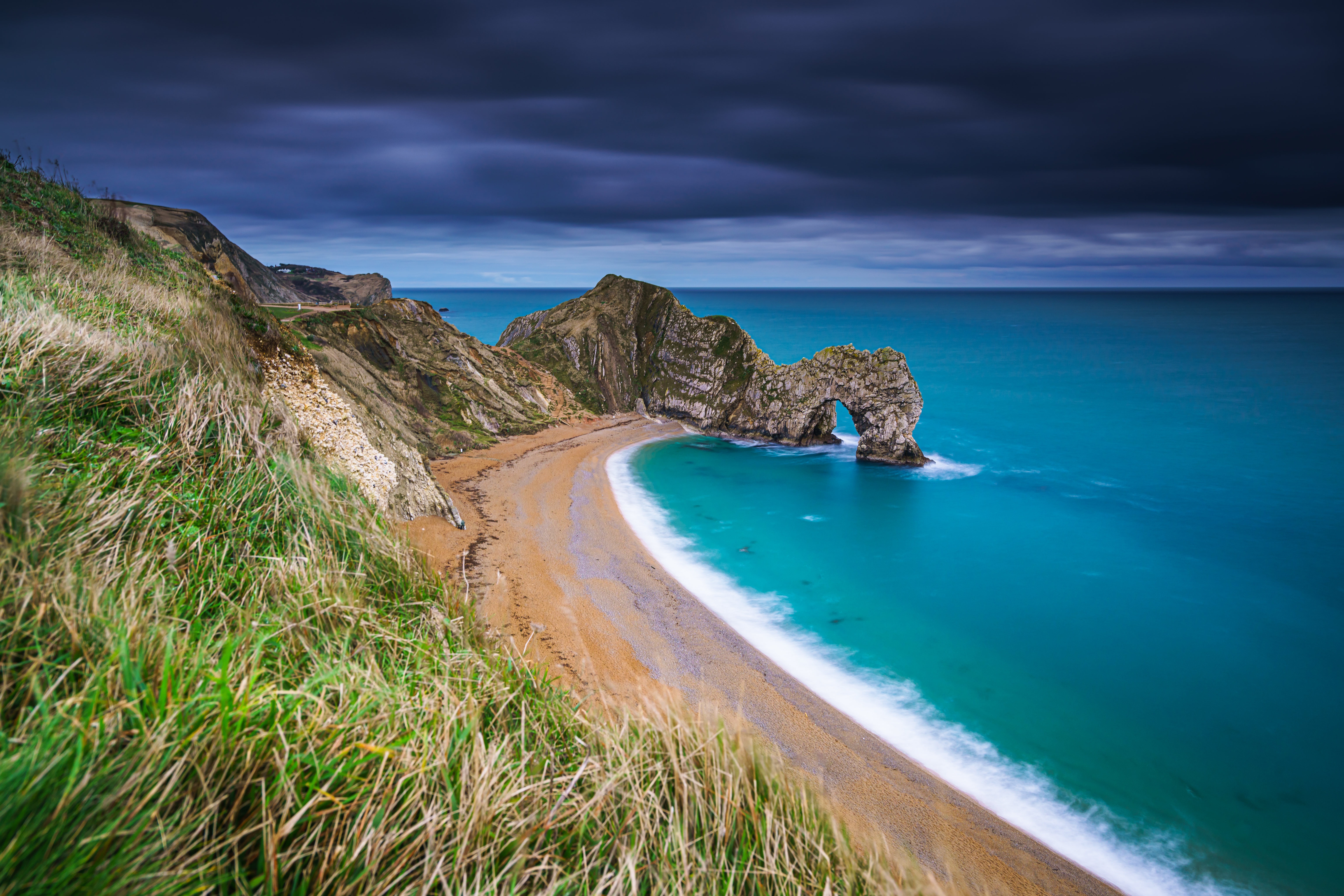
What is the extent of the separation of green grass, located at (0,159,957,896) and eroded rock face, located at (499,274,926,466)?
35.8 m

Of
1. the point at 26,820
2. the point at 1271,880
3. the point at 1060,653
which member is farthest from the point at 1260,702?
the point at 26,820

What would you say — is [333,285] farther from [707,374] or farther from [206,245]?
[707,374]

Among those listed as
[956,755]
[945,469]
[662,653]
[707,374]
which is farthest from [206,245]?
[956,755]

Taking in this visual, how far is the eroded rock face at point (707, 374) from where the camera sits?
126 feet

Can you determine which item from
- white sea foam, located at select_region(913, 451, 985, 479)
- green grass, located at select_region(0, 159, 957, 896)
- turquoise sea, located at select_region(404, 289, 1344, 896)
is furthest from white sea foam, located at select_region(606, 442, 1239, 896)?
white sea foam, located at select_region(913, 451, 985, 479)

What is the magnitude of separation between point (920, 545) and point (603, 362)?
105 ft

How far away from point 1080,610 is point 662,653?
1576cm

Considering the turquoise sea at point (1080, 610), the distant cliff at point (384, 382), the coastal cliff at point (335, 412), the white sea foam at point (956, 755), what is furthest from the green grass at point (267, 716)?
the turquoise sea at point (1080, 610)

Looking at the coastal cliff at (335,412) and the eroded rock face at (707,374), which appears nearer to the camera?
the coastal cliff at (335,412)

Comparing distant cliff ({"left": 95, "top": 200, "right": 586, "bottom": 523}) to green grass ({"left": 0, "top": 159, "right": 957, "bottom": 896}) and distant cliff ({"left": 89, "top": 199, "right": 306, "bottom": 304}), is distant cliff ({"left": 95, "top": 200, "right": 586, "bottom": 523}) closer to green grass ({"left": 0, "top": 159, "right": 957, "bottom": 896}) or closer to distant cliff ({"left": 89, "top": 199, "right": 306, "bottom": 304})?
distant cliff ({"left": 89, "top": 199, "right": 306, "bottom": 304})

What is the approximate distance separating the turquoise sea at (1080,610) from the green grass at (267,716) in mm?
10899

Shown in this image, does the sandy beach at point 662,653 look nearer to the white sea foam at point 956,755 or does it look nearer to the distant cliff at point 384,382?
the white sea foam at point 956,755

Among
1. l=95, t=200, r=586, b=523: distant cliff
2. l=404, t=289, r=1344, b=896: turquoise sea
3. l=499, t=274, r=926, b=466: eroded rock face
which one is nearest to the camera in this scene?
l=404, t=289, r=1344, b=896: turquoise sea

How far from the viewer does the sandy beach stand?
10.0 meters
